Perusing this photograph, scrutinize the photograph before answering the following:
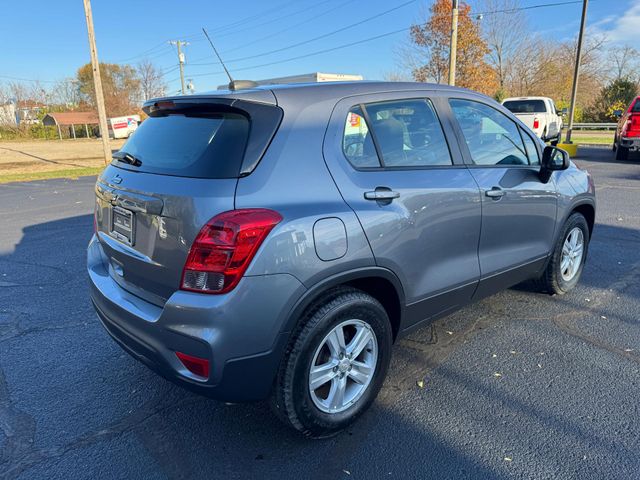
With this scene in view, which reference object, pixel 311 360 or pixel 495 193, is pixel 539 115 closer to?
pixel 495 193

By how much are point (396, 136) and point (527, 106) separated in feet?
54.3

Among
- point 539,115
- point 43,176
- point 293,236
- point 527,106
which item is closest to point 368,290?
point 293,236

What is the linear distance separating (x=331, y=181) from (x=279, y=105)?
45 centimetres

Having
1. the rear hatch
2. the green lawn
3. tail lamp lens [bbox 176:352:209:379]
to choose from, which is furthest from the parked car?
the green lawn

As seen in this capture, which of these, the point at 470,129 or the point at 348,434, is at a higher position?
the point at 470,129

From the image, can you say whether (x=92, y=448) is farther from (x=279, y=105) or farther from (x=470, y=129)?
(x=470, y=129)

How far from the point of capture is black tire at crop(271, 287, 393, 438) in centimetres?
221

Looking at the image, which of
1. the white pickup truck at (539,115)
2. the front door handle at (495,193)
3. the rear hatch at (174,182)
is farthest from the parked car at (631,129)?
the rear hatch at (174,182)

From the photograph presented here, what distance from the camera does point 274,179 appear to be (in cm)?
212

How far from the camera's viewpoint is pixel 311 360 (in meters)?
2.25

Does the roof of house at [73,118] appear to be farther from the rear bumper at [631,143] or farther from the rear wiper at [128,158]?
the rear wiper at [128,158]

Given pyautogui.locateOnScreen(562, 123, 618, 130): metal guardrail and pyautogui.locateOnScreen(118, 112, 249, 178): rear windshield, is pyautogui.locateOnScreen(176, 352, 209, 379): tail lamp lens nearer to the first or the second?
pyautogui.locateOnScreen(118, 112, 249, 178): rear windshield

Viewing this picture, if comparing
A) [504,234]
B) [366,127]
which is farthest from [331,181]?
[504,234]

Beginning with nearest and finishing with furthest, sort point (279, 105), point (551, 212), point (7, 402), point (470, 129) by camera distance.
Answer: point (279, 105)
point (7, 402)
point (470, 129)
point (551, 212)
